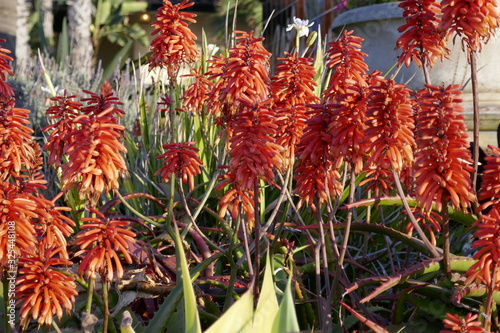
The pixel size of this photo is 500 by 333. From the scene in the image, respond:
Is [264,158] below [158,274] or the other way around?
the other way around

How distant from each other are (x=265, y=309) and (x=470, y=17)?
881mm

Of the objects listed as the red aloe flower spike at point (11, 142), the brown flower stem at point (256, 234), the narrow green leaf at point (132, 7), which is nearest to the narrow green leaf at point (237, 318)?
the brown flower stem at point (256, 234)

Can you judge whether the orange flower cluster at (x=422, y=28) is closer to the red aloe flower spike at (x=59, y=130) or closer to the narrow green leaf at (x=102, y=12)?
the red aloe flower spike at (x=59, y=130)

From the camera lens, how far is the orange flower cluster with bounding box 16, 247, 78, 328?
1.32 m

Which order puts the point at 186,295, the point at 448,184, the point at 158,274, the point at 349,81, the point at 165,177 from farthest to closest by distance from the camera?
1. the point at 158,274
2. the point at 165,177
3. the point at 349,81
4. the point at 448,184
5. the point at 186,295

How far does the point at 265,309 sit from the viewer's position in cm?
133

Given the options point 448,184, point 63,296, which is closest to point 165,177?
point 63,296

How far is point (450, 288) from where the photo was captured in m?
1.63

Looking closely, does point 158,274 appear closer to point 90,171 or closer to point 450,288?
point 90,171

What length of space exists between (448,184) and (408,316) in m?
0.65

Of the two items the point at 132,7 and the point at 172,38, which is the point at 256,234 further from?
the point at 132,7

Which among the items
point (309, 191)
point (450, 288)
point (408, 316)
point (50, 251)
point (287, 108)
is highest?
point (287, 108)

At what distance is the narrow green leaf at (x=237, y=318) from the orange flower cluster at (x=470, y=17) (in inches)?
34.2

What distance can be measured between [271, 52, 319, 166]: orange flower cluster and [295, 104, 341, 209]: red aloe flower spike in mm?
31
